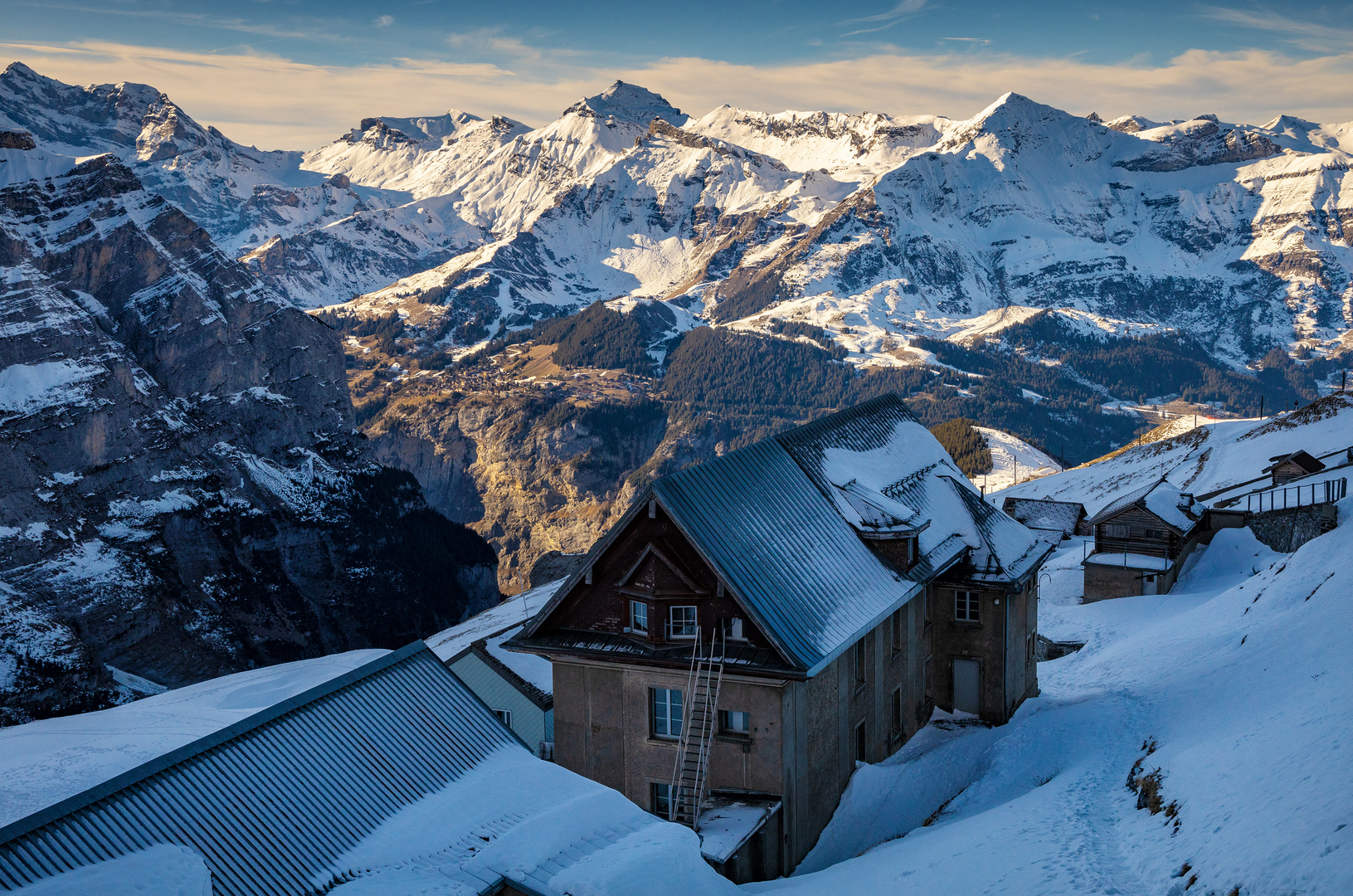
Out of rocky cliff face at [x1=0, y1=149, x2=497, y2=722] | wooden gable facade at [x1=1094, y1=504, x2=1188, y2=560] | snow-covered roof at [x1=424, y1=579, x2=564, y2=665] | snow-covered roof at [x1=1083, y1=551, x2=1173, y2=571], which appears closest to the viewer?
snow-covered roof at [x1=1083, y1=551, x2=1173, y2=571]

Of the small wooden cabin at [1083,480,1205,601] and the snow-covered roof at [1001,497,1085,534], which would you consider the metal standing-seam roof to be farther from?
the snow-covered roof at [1001,497,1085,534]

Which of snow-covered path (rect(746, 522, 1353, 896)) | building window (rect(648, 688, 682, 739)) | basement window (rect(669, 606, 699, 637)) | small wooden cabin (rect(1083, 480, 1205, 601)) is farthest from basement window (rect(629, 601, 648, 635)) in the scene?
small wooden cabin (rect(1083, 480, 1205, 601))

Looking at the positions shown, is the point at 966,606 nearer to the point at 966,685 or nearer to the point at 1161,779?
the point at 966,685

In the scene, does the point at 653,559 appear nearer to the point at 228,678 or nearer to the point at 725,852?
the point at 725,852

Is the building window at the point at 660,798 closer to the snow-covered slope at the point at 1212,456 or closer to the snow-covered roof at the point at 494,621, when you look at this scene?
the snow-covered roof at the point at 494,621

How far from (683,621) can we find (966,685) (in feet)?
44.4

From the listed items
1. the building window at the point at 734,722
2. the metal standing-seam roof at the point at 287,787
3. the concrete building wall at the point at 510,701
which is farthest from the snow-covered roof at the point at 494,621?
the metal standing-seam roof at the point at 287,787

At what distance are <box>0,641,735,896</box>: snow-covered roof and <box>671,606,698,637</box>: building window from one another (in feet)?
19.1

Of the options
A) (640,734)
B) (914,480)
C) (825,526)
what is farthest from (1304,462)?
(640,734)

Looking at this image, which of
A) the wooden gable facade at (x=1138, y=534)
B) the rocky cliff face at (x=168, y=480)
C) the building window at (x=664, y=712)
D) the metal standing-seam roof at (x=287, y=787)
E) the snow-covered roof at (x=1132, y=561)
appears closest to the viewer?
the metal standing-seam roof at (x=287, y=787)

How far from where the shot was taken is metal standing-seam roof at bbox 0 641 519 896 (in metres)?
14.8

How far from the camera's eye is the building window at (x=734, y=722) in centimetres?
2542

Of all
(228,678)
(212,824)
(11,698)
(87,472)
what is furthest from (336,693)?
(87,472)

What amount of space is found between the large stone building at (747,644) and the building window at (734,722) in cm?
5
